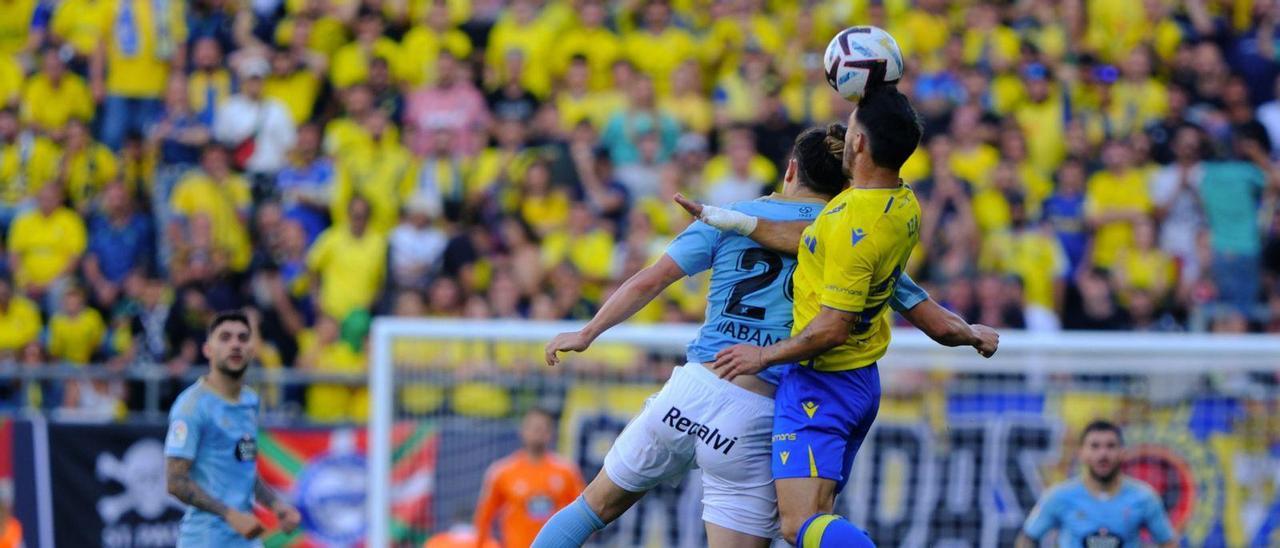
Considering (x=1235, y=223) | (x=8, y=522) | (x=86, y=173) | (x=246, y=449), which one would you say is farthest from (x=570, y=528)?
(x=86, y=173)

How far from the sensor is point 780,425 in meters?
7.20

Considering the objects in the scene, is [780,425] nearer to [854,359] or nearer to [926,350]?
[854,359]

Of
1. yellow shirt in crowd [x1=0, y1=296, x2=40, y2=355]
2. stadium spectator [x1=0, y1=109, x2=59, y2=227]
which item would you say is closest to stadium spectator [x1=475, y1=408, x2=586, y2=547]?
yellow shirt in crowd [x1=0, y1=296, x2=40, y2=355]

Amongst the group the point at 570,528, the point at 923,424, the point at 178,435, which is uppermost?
the point at 178,435

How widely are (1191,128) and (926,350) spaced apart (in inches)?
165

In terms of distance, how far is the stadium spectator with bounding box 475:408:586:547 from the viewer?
40.0ft

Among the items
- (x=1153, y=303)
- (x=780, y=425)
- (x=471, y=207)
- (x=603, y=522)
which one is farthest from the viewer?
(x=471, y=207)

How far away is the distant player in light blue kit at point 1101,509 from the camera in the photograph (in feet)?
31.5

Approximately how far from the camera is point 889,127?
692 centimetres

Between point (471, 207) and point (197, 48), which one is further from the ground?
point (197, 48)

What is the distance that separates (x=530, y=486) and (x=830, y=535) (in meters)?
5.55

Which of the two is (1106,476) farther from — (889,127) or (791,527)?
(889,127)

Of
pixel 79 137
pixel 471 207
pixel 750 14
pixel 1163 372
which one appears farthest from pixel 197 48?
pixel 1163 372

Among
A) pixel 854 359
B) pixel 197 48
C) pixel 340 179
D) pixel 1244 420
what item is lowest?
pixel 1244 420
